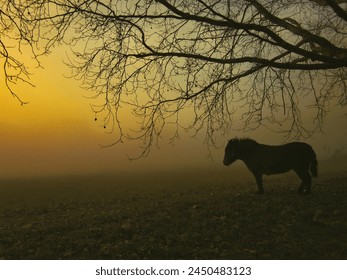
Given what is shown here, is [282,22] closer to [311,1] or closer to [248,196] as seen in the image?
[311,1]

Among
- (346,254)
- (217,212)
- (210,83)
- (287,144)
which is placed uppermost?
(210,83)

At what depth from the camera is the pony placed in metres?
11.8

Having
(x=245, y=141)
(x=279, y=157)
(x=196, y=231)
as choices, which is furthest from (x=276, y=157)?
(x=196, y=231)

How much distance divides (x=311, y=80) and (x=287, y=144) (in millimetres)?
2303

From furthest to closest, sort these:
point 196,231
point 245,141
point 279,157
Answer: point 245,141, point 279,157, point 196,231

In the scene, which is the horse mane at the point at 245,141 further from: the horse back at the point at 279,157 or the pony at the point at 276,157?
the horse back at the point at 279,157

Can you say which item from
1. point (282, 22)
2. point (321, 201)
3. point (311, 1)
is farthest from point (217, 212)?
point (311, 1)

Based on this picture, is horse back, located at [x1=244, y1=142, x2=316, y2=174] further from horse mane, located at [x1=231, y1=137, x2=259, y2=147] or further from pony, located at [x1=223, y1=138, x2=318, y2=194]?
horse mane, located at [x1=231, y1=137, x2=259, y2=147]

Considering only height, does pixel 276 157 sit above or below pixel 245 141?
below

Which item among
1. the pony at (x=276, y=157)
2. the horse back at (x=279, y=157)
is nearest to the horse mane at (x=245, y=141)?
the pony at (x=276, y=157)

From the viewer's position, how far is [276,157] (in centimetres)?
1195

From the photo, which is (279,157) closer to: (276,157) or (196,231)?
(276,157)

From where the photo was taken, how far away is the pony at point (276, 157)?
11.8 metres
